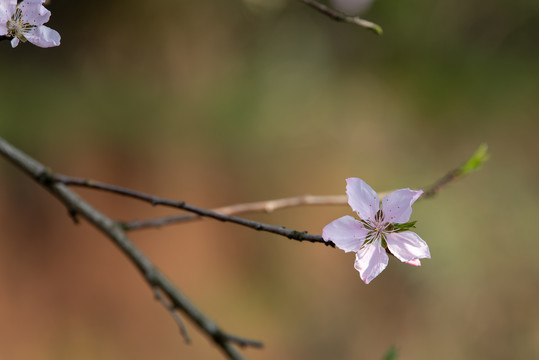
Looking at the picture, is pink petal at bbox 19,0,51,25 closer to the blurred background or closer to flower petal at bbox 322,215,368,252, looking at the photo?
flower petal at bbox 322,215,368,252

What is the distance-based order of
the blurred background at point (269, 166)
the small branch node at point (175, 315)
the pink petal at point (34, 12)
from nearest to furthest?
the pink petal at point (34, 12) → the small branch node at point (175, 315) → the blurred background at point (269, 166)

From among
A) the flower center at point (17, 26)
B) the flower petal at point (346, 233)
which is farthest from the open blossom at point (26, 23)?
the flower petal at point (346, 233)

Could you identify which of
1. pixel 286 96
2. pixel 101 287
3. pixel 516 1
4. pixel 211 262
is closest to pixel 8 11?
pixel 101 287

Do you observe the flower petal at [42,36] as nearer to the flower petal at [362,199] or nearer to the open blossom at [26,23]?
the open blossom at [26,23]

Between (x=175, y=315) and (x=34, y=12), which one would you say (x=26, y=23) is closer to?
(x=34, y=12)

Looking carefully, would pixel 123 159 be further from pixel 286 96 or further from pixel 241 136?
pixel 286 96

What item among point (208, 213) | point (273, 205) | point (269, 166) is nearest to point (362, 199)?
point (208, 213)

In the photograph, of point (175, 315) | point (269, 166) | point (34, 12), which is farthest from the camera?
point (269, 166)
